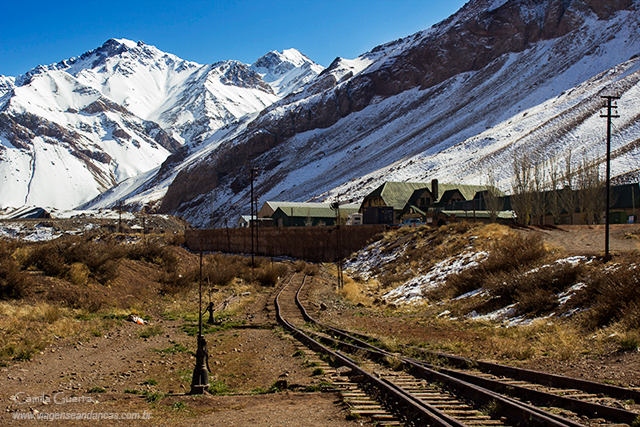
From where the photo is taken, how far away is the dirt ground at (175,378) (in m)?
6.47

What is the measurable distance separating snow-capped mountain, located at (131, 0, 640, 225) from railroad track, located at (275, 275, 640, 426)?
78.3m

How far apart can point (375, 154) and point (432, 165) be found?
30259 mm

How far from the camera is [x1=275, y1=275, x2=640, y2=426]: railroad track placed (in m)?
5.78

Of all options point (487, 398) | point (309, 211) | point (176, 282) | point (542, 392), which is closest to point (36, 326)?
point (176, 282)

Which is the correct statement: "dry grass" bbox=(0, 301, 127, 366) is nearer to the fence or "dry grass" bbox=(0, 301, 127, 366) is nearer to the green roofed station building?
the fence

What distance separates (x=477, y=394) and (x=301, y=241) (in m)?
42.9

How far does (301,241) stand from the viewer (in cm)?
4950

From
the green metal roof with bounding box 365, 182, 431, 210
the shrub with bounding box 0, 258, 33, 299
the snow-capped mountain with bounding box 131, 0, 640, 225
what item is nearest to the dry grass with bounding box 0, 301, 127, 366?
the shrub with bounding box 0, 258, 33, 299

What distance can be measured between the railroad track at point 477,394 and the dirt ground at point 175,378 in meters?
0.72

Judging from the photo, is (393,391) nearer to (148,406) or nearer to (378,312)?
(148,406)

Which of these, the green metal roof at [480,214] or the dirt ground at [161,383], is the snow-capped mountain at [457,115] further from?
the dirt ground at [161,383]

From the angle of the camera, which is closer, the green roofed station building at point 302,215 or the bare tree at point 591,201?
the bare tree at point 591,201

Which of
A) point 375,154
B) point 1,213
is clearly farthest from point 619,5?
point 1,213

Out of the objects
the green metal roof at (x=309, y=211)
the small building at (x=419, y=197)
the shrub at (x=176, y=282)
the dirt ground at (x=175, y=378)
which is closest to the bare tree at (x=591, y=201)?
the small building at (x=419, y=197)
